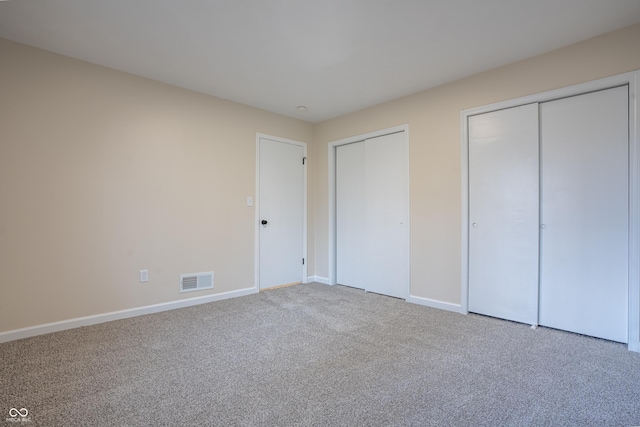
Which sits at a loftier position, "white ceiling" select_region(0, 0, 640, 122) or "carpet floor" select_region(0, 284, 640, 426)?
"white ceiling" select_region(0, 0, 640, 122)

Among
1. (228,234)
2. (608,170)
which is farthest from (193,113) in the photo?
(608,170)

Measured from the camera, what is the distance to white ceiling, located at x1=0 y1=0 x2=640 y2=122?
213cm

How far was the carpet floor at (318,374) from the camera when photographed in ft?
5.20

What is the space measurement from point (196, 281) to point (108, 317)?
2.91ft

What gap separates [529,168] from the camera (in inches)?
112

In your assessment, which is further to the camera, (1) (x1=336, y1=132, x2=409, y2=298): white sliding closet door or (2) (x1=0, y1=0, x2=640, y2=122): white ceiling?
(1) (x1=336, y1=132, x2=409, y2=298): white sliding closet door

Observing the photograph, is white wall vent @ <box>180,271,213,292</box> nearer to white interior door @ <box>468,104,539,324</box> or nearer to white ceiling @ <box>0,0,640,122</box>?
white ceiling @ <box>0,0,640,122</box>

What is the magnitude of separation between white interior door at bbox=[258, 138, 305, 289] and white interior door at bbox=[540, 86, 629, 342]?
3001 millimetres

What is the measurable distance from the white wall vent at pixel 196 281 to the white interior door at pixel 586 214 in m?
3.48

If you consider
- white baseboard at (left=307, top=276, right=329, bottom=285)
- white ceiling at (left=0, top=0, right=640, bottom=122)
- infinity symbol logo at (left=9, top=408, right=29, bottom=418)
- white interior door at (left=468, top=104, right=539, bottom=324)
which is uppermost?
white ceiling at (left=0, top=0, right=640, bottom=122)

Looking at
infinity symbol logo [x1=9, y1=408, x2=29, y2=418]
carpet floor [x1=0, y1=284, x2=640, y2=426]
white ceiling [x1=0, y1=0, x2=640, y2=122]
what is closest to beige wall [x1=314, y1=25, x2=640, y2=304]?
white ceiling [x1=0, y1=0, x2=640, y2=122]

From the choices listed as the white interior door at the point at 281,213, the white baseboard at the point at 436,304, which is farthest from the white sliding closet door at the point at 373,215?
the white interior door at the point at 281,213

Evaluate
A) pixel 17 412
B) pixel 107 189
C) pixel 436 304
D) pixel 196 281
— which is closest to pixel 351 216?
pixel 436 304

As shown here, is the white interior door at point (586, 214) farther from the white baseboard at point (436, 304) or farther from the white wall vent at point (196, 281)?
the white wall vent at point (196, 281)
